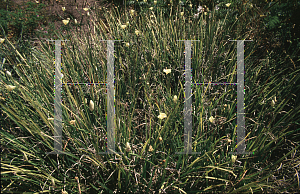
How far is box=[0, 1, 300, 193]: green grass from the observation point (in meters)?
1.38

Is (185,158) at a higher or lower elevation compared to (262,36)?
lower

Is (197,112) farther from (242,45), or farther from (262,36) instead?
(262,36)

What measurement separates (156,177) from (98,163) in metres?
0.37

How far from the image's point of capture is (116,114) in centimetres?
158

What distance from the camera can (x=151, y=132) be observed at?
5.72 feet

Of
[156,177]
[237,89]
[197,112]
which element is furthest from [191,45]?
[156,177]

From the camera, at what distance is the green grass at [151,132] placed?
138 centimetres

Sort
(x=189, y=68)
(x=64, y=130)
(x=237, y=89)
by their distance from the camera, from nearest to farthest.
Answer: (x=64, y=130) → (x=237, y=89) → (x=189, y=68)

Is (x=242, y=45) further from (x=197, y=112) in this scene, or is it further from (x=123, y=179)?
(x=123, y=179)


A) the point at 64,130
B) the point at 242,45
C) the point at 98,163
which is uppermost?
the point at 242,45

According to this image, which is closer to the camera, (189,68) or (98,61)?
(189,68)

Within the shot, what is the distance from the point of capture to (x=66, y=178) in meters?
1.43

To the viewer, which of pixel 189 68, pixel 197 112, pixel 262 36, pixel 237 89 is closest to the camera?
→ pixel 197 112

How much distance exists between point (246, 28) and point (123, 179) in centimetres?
230
